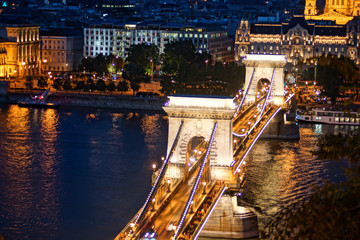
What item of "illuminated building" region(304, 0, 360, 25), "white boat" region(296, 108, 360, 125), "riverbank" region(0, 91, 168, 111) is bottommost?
"white boat" region(296, 108, 360, 125)

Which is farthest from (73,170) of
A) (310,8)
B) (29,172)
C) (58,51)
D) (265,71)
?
(310,8)

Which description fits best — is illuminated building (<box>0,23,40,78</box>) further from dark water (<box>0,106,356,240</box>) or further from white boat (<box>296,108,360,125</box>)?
white boat (<box>296,108,360,125</box>)

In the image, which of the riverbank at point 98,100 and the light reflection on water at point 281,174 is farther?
the riverbank at point 98,100

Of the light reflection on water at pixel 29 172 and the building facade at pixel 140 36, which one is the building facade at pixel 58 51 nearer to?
the building facade at pixel 140 36

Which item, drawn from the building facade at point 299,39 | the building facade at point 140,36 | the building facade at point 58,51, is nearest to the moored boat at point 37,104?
the building facade at point 58,51

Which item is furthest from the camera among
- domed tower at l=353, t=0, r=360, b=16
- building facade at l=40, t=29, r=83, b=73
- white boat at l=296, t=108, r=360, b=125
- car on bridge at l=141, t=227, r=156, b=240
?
domed tower at l=353, t=0, r=360, b=16

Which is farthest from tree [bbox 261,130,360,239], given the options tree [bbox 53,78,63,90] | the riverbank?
tree [bbox 53,78,63,90]
